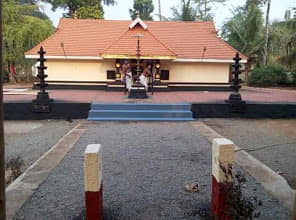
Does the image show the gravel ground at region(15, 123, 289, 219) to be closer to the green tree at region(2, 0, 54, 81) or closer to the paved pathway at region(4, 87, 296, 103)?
the paved pathway at region(4, 87, 296, 103)

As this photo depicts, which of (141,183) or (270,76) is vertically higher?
(270,76)

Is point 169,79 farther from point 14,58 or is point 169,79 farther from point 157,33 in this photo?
point 14,58

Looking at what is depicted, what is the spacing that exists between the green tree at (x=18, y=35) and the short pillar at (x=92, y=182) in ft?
65.7

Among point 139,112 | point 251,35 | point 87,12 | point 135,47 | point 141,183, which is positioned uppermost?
point 87,12

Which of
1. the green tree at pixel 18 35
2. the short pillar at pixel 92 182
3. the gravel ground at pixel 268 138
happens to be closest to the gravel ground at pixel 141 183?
the short pillar at pixel 92 182

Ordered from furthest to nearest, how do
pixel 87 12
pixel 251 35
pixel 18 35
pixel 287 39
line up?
pixel 87 12
pixel 251 35
pixel 287 39
pixel 18 35

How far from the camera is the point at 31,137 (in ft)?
23.7

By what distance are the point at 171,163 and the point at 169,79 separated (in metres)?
12.6

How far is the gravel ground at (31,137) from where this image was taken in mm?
5797

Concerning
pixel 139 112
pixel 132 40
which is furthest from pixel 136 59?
pixel 139 112

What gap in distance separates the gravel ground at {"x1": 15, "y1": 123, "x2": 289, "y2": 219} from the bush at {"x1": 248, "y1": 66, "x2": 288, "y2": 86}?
17218 millimetres

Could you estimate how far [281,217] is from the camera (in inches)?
120

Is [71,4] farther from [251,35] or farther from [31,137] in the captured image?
[31,137]

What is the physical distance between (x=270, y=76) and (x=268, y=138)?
16.3 metres
